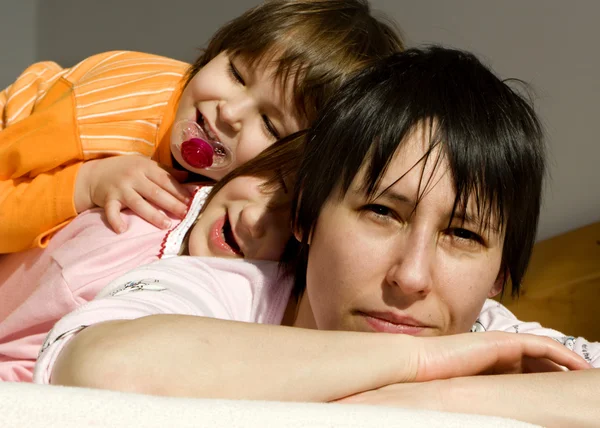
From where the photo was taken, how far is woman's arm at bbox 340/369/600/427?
581 millimetres

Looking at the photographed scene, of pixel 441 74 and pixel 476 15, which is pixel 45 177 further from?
pixel 476 15

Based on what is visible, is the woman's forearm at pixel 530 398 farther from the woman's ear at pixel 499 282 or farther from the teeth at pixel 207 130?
the teeth at pixel 207 130

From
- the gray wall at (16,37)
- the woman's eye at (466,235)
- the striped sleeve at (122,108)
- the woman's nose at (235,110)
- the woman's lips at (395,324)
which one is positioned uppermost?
the woman's eye at (466,235)

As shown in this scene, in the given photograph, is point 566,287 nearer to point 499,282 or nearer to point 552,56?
point 552,56

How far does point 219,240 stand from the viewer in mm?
975

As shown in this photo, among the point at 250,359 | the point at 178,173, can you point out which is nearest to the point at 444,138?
the point at 250,359

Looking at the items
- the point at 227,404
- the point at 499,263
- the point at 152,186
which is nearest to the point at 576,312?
the point at 499,263

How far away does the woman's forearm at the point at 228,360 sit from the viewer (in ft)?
1.81

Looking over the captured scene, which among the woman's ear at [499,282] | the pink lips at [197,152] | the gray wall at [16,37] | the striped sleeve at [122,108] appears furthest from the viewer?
the gray wall at [16,37]

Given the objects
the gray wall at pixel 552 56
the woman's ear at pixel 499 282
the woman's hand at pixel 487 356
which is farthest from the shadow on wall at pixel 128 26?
the woman's hand at pixel 487 356

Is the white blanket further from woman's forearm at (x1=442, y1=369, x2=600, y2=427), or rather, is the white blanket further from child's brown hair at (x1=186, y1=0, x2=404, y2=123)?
child's brown hair at (x1=186, y1=0, x2=404, y2=123)

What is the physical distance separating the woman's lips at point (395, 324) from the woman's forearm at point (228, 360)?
0.26ft

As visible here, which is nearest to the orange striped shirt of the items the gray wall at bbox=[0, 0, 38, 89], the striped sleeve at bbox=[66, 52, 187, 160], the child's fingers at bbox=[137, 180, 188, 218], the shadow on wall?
the striped sleeve at bbox=[66, 52, 187, 160]

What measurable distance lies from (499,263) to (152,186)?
1.65 feet
